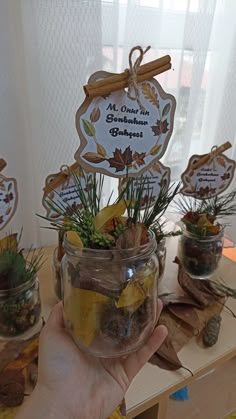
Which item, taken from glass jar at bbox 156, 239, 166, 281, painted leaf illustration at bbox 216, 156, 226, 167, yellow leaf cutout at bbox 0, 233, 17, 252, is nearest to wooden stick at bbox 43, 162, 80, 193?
yellow leaf cutout at bbox 0, 233, 17, 252

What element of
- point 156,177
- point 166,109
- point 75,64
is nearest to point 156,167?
point 156,177

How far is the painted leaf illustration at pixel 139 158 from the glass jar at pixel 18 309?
0.30 meters

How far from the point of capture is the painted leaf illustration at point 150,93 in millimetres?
621

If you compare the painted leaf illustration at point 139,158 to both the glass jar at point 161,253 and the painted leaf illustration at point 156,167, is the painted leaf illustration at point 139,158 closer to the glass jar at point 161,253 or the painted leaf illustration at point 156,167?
the painted leaf illustration at point 156,167

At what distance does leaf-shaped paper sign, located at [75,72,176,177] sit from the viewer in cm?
60

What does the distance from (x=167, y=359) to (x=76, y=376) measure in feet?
0.56

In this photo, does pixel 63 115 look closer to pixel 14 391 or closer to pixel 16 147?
pixel 16 147

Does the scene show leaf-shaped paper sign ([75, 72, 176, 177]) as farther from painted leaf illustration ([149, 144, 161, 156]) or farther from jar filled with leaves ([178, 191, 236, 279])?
jar filled with leaves ([178, 191, 236, 279])

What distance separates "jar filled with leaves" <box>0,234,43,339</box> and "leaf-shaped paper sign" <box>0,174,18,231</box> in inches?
3.0

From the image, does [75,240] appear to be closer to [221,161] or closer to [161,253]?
[161,253]

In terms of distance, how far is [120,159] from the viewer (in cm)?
65

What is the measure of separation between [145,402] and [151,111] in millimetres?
511

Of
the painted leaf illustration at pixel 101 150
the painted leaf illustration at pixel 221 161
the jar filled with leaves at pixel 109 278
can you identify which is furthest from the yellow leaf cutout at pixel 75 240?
the painted leaf illustration at pixel 221 161

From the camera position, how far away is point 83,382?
1.54 feet
